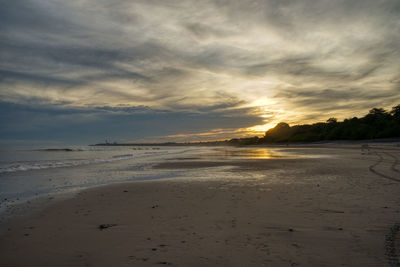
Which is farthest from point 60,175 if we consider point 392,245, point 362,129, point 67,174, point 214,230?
point 362,129

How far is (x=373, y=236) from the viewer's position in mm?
4547

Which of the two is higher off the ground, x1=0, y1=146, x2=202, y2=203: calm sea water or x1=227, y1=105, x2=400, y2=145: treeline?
x1=227, y1=105, x2=400, y2=145: treeline

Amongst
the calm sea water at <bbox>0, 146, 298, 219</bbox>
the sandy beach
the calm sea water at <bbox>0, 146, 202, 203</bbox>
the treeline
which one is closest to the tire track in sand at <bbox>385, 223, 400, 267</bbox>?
the sandy beach

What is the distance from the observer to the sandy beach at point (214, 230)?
12.9 ft

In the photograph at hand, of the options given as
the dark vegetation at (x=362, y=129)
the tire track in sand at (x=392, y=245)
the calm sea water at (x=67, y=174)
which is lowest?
the calm sea water at (x=67, y=174)

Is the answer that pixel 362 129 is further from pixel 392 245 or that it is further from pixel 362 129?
pixel 392 245

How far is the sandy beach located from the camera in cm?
394

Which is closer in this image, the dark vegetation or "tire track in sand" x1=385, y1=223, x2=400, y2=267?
"tire track in sand" x1=385, y1=223, x2=400, y2=267

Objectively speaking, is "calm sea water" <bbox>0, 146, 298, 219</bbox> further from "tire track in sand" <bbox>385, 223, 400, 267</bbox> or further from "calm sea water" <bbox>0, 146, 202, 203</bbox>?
"tire track in sand" <bbox>385, 223, 400, 267</bbox>

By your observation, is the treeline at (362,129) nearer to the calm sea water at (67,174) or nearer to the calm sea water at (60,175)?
the calm sea water at (67,174)

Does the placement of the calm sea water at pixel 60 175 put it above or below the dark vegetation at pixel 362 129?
below

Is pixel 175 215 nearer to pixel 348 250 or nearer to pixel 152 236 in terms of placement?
pixel 152 236

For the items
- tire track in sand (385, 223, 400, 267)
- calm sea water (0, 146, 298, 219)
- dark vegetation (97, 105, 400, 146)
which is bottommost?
calm sea water (0, 146, 298, 219)

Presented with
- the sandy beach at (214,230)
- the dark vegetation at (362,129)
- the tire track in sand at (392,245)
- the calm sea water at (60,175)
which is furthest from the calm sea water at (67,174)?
the dark vegetation at (362,129)
